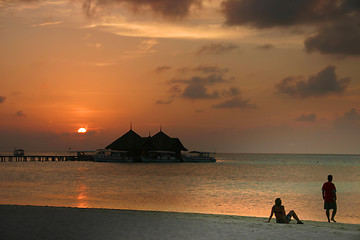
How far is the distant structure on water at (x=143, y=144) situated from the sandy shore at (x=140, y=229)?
320 feet

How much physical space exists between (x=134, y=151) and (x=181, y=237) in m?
110

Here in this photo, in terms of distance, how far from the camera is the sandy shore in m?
13.2

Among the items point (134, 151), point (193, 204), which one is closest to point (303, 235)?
point (193, 204)

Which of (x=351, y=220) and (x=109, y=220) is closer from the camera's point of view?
(x=109, y=220)

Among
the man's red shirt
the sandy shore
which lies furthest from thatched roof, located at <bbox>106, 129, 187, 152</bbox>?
the man's red shirt

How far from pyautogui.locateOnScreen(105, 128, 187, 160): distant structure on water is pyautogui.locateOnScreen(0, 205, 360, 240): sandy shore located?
3841 inches

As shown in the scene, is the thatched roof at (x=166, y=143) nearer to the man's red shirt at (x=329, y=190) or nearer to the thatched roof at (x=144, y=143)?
the thatched roof at (x=144, y=143)

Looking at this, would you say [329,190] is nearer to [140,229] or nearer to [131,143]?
[140,229]

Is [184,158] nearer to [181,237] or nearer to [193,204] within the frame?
[193,204]

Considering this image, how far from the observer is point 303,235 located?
1365cm

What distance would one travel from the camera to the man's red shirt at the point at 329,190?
17.4 metres

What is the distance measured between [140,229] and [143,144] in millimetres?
101459

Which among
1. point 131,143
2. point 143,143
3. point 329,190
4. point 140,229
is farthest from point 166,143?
point 140,229

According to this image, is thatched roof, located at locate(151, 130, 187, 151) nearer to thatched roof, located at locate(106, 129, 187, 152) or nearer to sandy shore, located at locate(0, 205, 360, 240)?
thatched roof, located at locate(106, 129, 187, 152)
